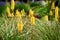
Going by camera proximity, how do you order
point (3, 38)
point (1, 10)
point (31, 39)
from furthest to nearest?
point (1, 10) → point (31, 39) → point (3, 38)

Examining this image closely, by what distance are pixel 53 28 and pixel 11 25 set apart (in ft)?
2.55

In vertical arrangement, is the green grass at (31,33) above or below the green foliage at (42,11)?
above

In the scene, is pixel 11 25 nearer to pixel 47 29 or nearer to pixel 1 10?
pixel 47 29

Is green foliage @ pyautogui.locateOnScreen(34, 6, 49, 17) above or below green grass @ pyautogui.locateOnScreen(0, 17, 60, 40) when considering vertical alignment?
below

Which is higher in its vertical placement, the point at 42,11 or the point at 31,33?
the point at 31,33

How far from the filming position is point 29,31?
4.83 meters

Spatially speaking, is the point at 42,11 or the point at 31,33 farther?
the point at 42,11

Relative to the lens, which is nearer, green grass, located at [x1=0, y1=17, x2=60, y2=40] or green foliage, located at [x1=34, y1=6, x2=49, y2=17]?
green grass, located at [x1=0, y1=17, x2=60, y2=40]

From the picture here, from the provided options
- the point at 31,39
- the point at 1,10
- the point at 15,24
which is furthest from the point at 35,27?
the point at 1,10

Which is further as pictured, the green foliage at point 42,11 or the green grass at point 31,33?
the green foliage at point 42,11

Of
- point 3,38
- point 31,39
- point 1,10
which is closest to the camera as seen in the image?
point 3,38

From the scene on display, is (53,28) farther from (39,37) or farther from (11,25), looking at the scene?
(11,25)

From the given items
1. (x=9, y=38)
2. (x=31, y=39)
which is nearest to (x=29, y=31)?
(x=31, y=39)

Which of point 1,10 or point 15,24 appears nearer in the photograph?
point 15,24
